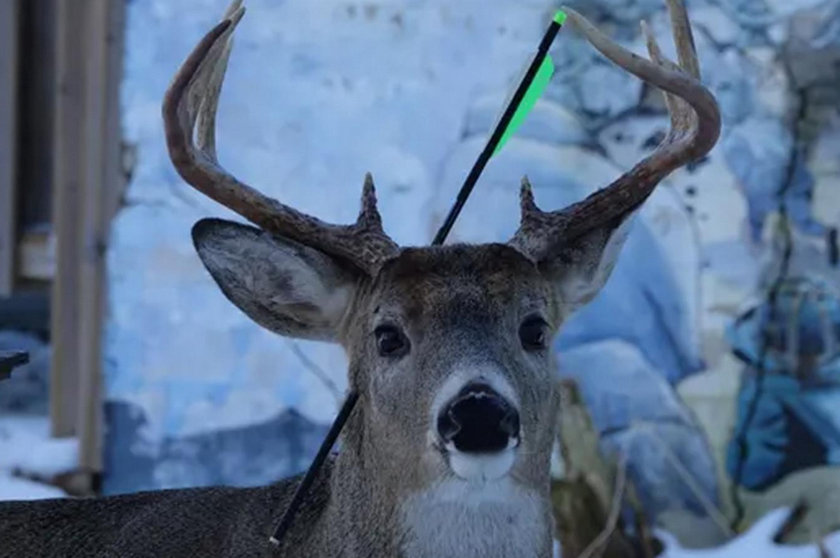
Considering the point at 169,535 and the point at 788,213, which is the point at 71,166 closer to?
the point at 788,213

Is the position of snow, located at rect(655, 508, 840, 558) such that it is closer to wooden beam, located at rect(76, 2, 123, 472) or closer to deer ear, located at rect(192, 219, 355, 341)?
wooden beam, located at rect(76, 2, 123, 472)

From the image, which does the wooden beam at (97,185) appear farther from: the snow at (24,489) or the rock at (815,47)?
the rock at (815,47)

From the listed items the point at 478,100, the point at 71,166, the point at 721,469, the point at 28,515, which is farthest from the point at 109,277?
the point at 28,515

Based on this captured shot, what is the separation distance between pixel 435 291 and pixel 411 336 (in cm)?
10

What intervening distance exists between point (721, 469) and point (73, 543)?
362 centimetres

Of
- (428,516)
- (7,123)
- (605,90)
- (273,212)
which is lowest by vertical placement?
(428,516)

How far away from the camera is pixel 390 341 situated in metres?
3.35

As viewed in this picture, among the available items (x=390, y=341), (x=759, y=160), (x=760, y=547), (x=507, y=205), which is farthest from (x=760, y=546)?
(x=390, y=341)

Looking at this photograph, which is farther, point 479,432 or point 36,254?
point 36,254

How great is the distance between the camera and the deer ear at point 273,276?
3.51m

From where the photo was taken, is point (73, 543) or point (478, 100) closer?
point (73, 543)

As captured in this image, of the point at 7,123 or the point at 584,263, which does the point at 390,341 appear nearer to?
the point at 584,263

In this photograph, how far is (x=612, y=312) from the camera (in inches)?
275

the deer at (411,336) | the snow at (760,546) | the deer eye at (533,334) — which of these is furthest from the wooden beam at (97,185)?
the deer eye at (533,334)
